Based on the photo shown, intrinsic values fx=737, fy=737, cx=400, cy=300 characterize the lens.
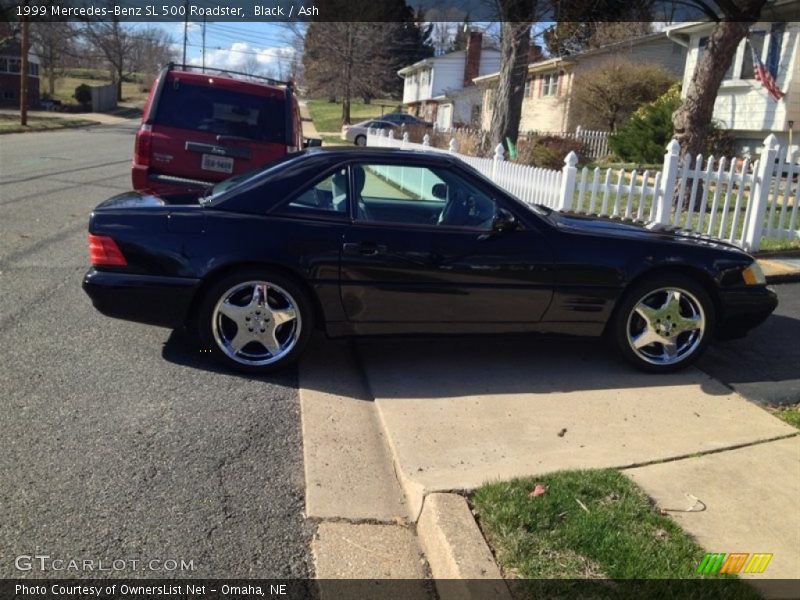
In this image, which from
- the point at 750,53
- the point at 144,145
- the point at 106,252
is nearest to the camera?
the point at 106,252

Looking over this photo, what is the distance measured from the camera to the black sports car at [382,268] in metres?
4.64

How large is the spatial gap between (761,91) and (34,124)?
32.2 meters

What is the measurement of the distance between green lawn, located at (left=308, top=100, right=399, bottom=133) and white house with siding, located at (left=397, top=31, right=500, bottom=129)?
4.79 metres

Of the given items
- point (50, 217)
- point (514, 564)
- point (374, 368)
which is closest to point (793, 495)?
point (514, 564)

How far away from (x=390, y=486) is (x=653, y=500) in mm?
1245

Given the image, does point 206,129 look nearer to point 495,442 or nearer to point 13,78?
point 495,442

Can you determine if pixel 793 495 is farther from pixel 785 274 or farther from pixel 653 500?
pixel 785 274

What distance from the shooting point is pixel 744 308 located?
17.3ft

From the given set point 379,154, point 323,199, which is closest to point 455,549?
point 323,199

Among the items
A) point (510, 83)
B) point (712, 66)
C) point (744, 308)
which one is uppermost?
point (510, 83)

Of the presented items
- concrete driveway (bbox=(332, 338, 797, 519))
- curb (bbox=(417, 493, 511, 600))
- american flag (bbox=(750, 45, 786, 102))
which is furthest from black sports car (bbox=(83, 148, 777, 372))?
american flag (bbox=(750, 45, 786, 102))

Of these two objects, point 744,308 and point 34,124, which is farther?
point 34,124

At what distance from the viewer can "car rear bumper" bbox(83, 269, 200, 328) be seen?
4.62 meters

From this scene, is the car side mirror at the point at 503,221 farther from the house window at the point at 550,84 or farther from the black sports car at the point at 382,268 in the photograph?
the house window at the point at 550,84
